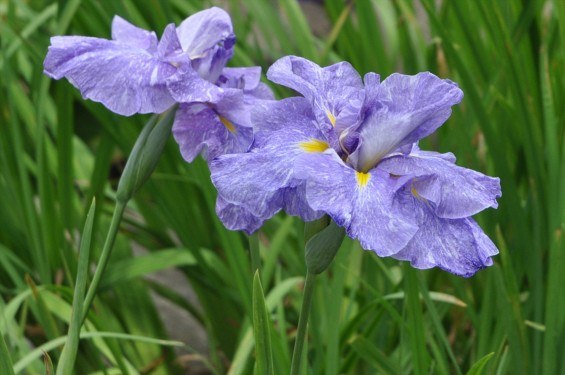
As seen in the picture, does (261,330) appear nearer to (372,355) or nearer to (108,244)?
(108,244)

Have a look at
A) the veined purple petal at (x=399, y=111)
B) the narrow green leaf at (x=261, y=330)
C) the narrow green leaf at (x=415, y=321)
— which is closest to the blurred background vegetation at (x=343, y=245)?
the narrow green leaf at (x=415, y=321)

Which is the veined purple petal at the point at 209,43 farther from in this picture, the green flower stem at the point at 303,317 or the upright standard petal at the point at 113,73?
the green flower stem at the point at 303,317

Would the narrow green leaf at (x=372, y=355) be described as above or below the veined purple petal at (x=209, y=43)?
below

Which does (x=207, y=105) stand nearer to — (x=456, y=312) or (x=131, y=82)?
(x=131, y=82)

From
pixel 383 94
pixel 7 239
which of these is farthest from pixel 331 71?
pixel 7 239

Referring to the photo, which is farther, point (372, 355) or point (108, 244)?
point (372, 355)

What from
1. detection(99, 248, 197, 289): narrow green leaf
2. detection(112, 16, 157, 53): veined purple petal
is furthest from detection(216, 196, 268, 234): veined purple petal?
detection(99, 248, 197, 289): narrow green leaf

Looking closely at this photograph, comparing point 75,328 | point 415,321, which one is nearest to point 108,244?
point 75,328
